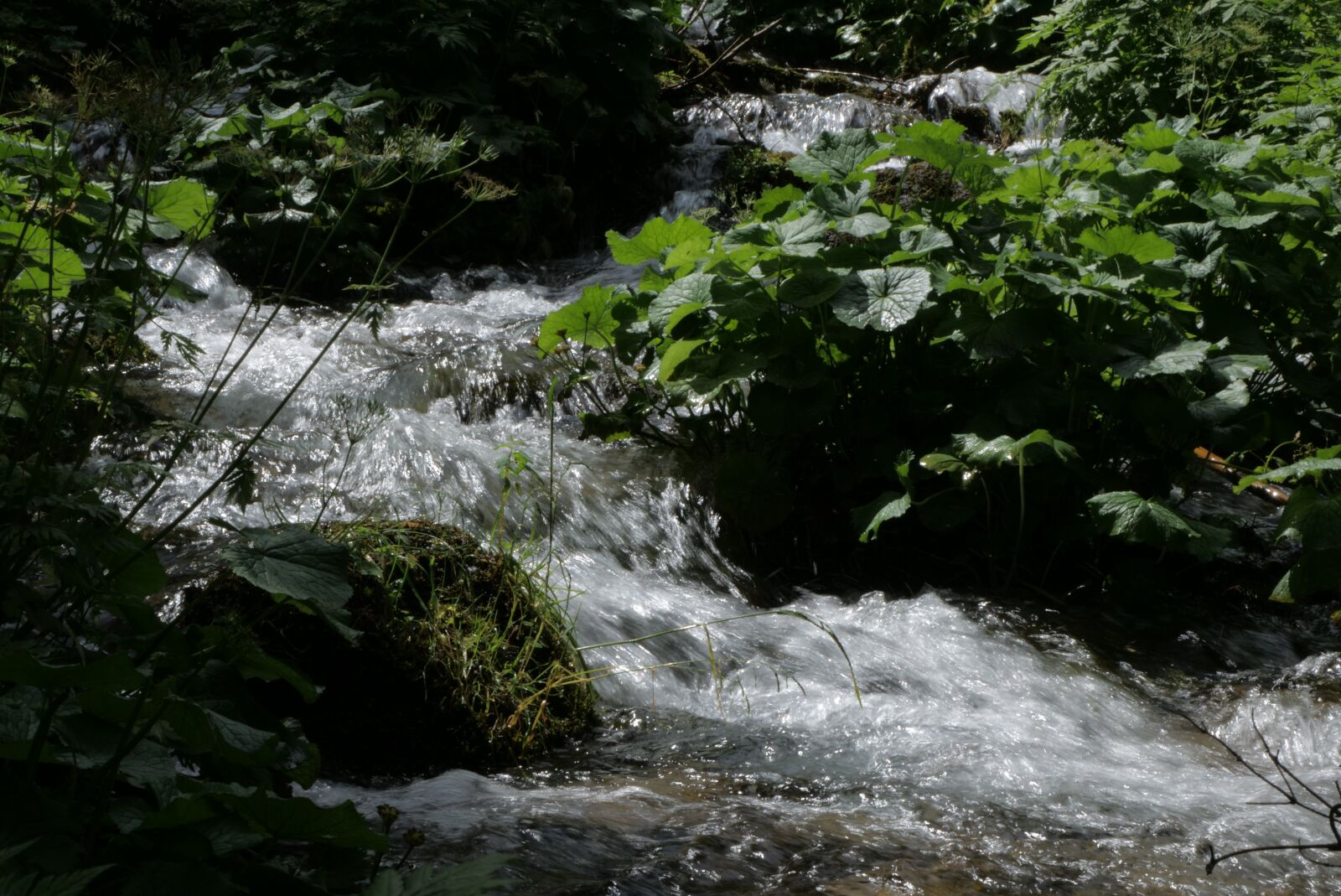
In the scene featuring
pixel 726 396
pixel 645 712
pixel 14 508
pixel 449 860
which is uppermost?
pixel 14 508

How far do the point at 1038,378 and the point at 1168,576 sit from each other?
808 mm

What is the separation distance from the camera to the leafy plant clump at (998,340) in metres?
3.66

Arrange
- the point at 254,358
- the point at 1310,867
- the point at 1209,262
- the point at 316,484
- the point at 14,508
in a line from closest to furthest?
the point at 14,508 → the point at 1310,867 → the point at 1209,262 → the point at 316,484 → the point at 254,358

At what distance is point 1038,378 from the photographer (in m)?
3.79

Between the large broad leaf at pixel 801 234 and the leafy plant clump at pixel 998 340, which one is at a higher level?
the large broad leaf at pixel 801 234

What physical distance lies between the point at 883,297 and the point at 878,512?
0.69 meters

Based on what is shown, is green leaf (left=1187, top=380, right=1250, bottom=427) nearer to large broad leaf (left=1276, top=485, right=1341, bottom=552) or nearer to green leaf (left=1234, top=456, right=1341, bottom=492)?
green leaf (left=1234, top=456, right=1341, bottom=492)

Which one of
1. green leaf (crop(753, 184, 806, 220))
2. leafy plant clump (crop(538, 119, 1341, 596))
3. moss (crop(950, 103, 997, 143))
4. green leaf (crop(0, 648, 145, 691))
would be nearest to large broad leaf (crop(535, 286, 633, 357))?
leafy plant clump (crop(538, 119, 1341, 596))

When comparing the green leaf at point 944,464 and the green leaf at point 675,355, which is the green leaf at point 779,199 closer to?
the green leaf at point 675,355

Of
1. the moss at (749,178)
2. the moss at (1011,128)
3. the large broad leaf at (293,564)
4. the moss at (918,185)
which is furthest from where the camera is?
the moss at (1011,128)

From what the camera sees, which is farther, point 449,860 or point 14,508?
point 449,860

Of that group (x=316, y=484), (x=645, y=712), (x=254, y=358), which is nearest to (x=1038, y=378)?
(x=645, y=712)

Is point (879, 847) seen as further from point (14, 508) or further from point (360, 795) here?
point (14, 508)

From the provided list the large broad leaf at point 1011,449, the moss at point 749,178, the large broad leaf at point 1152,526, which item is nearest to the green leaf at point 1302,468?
the large broad leaf at point 1152,526
